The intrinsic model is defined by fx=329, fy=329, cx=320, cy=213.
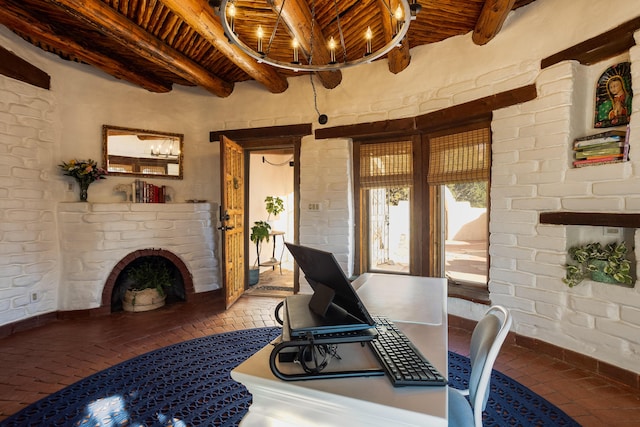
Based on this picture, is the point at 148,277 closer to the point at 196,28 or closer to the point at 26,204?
the point at 26,204

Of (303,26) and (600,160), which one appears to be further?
(303,26)

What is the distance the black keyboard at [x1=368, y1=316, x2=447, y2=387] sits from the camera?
0.86 meters

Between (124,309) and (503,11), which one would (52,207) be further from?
(503,11)

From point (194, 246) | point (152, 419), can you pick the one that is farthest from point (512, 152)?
point (194, 246)

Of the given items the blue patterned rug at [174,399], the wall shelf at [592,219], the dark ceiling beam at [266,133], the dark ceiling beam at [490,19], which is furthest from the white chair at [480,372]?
the dark ceiling beam at [266,133]

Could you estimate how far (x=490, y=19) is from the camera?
8.73 ft

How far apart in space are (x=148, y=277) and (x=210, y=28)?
2.94 meters

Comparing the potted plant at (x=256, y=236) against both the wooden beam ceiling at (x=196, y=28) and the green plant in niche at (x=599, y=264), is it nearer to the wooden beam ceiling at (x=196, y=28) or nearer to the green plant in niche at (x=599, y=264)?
the wooden beam ceiling at (x=196, y=28)

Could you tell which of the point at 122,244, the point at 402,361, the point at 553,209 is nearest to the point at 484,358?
the point at 402,361

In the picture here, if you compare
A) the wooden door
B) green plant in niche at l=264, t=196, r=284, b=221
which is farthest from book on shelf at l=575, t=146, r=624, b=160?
green plant in niche at l=264, t=196, r=284, b=221

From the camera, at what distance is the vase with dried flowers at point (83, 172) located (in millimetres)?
3523

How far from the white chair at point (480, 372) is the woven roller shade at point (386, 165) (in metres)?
2.46

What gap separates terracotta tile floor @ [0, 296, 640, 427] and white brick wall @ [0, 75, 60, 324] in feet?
1.19

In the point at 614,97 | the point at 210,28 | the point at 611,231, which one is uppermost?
the point at 210,28
